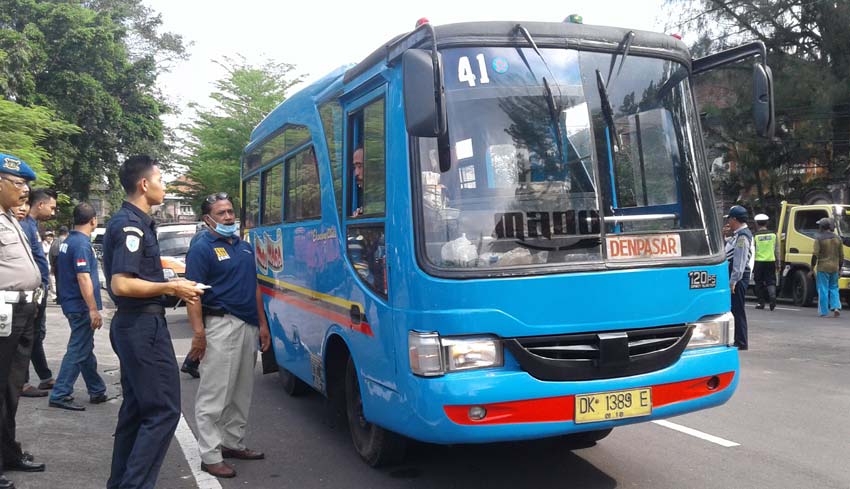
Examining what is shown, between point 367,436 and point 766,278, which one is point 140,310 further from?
point 766,278

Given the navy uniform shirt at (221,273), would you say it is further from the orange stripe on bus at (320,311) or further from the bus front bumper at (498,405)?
the bus front bumper at (498,405)

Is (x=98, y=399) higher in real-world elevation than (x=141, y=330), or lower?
lower

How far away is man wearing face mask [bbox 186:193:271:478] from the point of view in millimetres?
5059

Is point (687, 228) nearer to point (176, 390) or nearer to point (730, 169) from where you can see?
point (176, 390)

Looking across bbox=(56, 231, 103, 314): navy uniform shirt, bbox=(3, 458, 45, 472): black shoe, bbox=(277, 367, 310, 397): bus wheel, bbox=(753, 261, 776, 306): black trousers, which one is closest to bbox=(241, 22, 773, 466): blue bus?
bbox=(3, 458, 45, 472): black shoe

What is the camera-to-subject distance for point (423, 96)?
12.6 ft

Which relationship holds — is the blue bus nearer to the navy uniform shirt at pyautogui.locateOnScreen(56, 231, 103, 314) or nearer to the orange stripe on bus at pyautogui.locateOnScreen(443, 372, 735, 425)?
the orange stripe on bus at pyautogui.locateOnScreen(443, 372, 735, 425)

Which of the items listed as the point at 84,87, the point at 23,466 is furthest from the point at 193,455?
the point at 84,87

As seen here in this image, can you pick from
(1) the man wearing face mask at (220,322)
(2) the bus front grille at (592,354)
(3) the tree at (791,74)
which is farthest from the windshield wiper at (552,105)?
(3) the tree at (791,74)

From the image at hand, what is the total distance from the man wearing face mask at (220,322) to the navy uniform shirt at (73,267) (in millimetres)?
2186

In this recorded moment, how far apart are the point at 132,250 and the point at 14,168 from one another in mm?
1169

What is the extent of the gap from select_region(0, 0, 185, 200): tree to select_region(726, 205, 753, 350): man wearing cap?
2671cm

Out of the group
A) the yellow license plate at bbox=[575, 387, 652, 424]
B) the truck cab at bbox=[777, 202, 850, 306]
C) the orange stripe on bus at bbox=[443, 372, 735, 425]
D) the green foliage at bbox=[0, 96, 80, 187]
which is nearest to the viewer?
the orange stripe on bus at bbox=[443, 372, 735, 425]

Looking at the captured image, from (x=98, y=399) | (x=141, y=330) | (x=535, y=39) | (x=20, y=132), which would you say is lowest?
(x=98, y=399)
